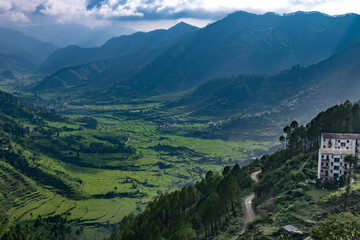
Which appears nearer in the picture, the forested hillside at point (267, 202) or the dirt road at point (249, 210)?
the forested hillside at point (267, 202)

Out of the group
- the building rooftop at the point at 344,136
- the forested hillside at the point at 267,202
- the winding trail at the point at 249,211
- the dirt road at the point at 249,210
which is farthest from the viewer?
the building rooftop at the point at 344,136

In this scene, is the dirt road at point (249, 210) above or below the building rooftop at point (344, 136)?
below

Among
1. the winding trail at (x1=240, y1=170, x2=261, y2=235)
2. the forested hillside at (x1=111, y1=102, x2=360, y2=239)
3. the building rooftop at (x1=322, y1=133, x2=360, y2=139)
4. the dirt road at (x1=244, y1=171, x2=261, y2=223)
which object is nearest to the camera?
the forested hillside at (x1=111, y1=102, x2=360, y2=239)

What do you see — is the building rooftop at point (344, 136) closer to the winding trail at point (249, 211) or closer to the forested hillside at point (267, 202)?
the forested hillside at point (267, 202)

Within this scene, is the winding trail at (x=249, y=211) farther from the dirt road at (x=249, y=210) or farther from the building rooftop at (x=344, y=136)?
the building rooftop at (x=344, y=136)

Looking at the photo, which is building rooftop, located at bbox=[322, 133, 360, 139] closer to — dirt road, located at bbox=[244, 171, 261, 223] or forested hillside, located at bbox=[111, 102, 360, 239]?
forested hillside, located at bbox=[111, 102, 360, 239]

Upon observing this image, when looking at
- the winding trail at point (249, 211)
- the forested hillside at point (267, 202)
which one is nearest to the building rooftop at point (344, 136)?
the forested hillside at point (267, 202)

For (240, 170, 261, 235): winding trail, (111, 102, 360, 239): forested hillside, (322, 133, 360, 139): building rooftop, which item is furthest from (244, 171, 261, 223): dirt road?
(322, 133, 360, 139): building rooftop

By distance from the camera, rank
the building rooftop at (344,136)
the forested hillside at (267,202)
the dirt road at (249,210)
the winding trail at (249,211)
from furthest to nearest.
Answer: the building rooftop at (344,136)
the dirt road at (249,210)
the winding trail at (249,211)
the forested hillside at (267,202)

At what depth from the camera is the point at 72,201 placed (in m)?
157

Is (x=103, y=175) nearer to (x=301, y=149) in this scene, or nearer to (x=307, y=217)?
(x=301, y=149)

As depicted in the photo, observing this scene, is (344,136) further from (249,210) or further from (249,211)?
(249,211)

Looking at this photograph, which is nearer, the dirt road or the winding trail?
the winding trail

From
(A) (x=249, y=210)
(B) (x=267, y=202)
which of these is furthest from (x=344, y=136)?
(A) (x=249, y=210)
